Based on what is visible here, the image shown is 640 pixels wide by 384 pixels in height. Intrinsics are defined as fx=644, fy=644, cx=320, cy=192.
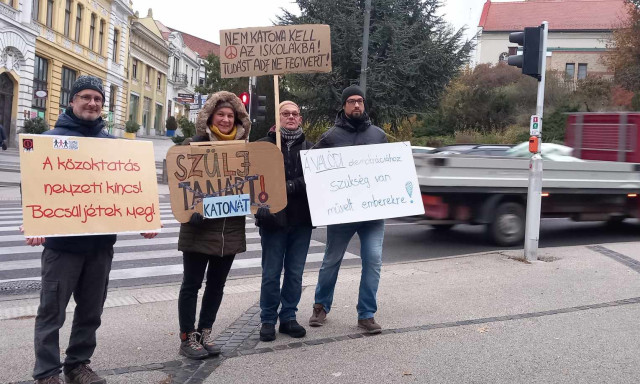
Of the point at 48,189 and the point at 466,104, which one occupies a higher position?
the point at 466,104

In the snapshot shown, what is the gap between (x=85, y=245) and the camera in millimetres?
3967

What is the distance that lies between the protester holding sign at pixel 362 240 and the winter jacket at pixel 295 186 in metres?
0.31

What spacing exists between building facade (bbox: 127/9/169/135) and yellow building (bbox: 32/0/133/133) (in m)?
5.69

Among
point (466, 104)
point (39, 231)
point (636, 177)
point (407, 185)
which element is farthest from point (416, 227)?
point (466, 104)

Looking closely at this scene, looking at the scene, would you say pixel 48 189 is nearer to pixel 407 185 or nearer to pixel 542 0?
pixel 407 185

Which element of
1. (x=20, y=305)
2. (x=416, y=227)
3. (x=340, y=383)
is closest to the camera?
(x=340, y=383)

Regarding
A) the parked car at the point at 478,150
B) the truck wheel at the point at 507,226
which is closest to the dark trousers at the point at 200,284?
the truck wheel at the point at 507,226

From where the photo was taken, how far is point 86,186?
4.11 m

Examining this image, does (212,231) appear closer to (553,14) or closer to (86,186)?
(86,186)

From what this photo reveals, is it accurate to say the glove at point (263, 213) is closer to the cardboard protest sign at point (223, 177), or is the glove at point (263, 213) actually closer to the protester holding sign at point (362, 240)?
the cardboard protest sign at point (223, 177)

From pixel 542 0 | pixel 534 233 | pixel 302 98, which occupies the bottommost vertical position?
pixel 534 233

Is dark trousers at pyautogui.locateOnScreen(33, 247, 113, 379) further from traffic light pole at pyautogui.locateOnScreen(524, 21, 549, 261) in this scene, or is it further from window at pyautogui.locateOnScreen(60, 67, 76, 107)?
window at pyautogui.locateOnScreen(60, 67, 76, 107)

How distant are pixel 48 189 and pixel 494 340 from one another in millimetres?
3503

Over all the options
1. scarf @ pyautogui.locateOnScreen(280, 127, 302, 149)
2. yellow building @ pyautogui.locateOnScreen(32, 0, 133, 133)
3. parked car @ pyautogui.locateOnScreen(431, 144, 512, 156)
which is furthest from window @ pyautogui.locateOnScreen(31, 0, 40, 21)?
scarf @ pyautogui.locateOnScreen(280, 127, 302, 149)
